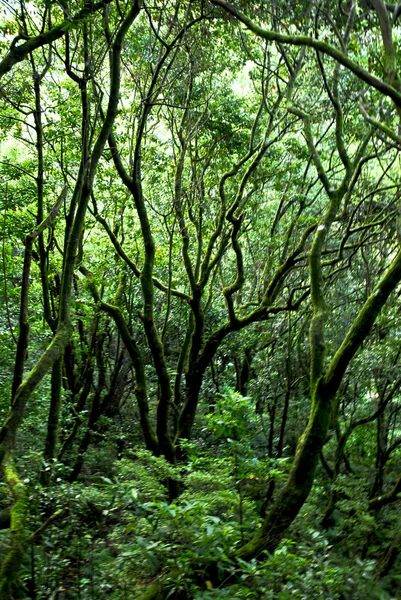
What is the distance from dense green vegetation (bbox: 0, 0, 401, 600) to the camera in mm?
4516

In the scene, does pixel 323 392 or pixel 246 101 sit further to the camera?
pixel 246 101

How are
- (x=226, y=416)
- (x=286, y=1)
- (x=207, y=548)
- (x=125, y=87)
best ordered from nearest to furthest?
(x=207, y=548) < (x=226, y=416) < (x=286, y=1) < (x=125, y=87)

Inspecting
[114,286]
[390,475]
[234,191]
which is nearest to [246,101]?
[234,191]

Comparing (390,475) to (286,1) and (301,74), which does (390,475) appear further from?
(286,1)

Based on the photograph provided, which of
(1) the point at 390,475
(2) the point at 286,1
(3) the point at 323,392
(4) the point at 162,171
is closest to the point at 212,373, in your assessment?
(1) the point at 390,475

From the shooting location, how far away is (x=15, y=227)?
933 cm

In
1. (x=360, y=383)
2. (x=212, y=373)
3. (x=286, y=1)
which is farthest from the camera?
(x=212, y=373)

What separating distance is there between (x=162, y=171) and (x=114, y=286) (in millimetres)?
2734

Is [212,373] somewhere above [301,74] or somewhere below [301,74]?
below

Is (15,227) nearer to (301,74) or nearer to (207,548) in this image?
(301,74)

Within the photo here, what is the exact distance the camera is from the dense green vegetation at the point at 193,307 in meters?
4.52

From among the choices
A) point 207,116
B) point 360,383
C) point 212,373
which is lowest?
point 360,383

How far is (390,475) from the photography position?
36.7 feet

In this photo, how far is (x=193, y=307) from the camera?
1000cm
